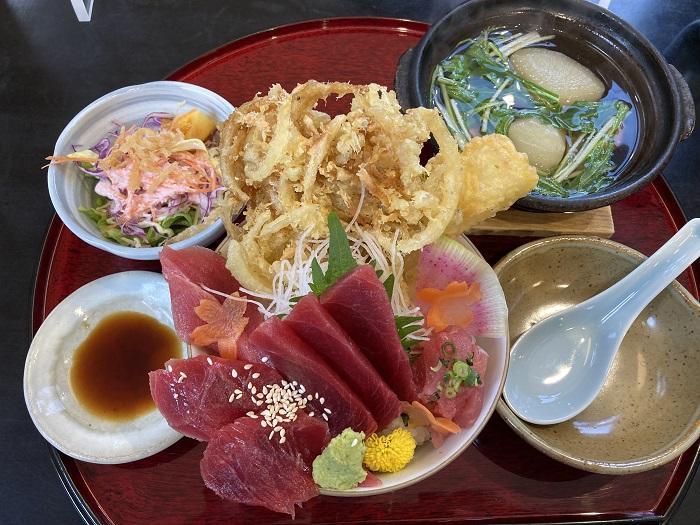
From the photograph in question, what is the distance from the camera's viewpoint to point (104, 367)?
1.78 metres

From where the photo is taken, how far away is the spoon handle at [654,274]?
1.68 m

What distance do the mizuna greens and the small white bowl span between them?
790 millimetres

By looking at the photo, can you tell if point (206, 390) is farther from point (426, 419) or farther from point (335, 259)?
point (426, 419)

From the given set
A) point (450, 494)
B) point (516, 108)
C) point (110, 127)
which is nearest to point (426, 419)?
point (450, 494)

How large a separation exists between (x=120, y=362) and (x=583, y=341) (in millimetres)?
1506

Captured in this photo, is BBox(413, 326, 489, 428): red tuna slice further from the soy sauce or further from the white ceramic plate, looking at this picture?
the soy sauce

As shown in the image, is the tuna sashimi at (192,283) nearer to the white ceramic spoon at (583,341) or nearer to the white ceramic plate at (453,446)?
the white ceramic plate at (453,446)

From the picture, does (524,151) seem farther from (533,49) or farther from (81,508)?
(81,508)

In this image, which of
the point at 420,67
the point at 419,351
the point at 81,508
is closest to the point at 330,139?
the point at 420,67

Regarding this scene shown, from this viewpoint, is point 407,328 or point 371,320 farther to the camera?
point 407,328

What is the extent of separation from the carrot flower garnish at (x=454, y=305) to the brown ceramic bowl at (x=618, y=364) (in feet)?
0.71

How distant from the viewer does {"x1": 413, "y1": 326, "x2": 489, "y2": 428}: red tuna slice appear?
139 cm

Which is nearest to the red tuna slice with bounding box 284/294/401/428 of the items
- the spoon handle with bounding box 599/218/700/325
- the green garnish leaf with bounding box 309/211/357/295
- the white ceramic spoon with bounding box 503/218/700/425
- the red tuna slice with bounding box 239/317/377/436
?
the red tuna slice with bounding box 239/317/377/436

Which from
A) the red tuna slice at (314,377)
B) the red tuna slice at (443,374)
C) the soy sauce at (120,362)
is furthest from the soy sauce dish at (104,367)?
the red tuna slice at (443,374)
